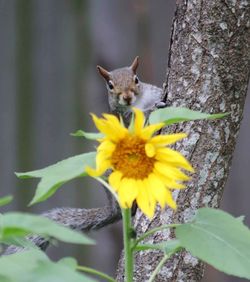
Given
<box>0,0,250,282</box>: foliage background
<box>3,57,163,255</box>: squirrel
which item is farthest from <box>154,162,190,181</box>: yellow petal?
<box>0,0,250,282</box>: foliage background

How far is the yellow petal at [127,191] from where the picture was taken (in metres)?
0.81

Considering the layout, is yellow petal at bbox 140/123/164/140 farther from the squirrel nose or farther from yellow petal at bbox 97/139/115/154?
the squirrel nose

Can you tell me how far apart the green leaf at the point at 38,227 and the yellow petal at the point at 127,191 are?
139 millimetres

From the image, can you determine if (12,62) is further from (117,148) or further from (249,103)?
(117,148)

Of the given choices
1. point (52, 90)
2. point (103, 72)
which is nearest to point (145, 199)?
point (103, 72)

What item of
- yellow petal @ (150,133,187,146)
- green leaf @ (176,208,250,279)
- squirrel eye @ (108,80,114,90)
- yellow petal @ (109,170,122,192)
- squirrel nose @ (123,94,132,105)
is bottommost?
squirrel nose @ (123,94,132,105)

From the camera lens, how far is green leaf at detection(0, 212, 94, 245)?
0.66 m

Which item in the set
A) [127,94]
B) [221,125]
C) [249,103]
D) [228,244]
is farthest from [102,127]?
[249,103]

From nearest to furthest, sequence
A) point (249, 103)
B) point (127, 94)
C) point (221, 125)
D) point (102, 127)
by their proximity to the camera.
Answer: point (102, 127)
point (221, 125)
point (127, 94)
point (249, 103)

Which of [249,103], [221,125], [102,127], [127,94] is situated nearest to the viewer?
[102,127]

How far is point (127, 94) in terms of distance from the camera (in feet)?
6.70

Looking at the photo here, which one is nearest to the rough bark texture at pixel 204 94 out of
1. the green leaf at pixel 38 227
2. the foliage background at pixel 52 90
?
the green leaf at pixel 38 227

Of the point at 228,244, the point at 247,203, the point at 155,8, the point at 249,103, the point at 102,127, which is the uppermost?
the point at 102,127

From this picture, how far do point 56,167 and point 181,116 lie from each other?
0.14 meters
